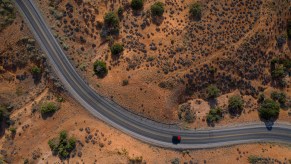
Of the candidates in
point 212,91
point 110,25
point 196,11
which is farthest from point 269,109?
point 110,25

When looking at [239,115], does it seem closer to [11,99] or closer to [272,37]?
[272,37]

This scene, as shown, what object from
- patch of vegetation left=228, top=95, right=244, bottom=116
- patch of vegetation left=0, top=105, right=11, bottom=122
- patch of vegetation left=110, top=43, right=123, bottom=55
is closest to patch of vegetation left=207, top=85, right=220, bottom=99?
patch of vegetation left=228, top=95, right=244, bottom=116

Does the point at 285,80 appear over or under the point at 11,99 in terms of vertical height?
over

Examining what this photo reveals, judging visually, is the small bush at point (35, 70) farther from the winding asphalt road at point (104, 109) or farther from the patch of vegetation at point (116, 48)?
the patch of vegetation at point (116, 48)

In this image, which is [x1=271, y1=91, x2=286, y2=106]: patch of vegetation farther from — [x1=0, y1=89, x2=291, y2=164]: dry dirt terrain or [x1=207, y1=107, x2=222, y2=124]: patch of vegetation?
[x1=207, y1=107, x2=222, y2=124]: patch of vegetation

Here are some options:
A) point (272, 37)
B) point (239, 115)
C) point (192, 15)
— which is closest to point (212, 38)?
point (192, 15)

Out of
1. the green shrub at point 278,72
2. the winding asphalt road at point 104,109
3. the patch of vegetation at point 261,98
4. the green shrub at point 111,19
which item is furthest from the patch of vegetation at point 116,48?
the green shrub at point 278,72
